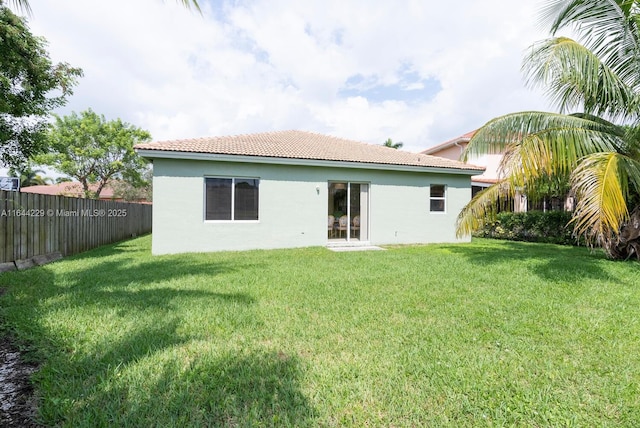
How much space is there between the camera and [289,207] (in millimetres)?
13211

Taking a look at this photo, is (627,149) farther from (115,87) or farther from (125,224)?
(115,87)

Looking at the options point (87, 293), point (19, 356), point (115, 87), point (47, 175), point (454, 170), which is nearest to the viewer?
point (19, 356)

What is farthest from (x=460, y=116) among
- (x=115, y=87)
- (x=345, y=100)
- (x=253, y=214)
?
(x=115, y=87)

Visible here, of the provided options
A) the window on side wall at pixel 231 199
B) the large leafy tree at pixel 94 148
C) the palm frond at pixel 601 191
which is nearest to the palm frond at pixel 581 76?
the palm frond at pixel 601 191

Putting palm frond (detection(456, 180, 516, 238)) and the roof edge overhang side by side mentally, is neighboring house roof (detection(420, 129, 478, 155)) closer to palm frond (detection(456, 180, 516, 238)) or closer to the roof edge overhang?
the roof edge overhang

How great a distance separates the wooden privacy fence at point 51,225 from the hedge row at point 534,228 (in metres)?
19.5

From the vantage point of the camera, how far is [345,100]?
2531 centimetres

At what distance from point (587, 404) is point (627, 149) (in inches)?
359

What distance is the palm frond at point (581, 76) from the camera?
26.8 ft

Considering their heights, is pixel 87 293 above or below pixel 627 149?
below

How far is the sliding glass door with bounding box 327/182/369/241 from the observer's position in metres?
14.5

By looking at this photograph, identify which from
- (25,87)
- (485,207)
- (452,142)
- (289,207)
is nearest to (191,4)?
(485,207)

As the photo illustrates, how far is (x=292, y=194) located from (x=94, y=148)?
29369 mm

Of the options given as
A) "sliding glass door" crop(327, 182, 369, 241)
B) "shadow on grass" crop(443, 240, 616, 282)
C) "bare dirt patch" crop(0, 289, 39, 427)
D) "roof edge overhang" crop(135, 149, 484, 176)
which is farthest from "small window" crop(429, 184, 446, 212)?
"bare dirt patch" crop(0, 289, 39, 427)
